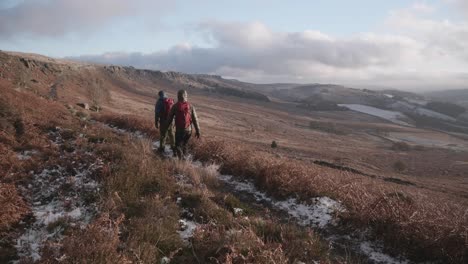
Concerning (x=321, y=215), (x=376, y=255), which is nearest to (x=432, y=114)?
(x=321, y=215)

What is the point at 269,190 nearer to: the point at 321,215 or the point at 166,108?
the point at 321,215

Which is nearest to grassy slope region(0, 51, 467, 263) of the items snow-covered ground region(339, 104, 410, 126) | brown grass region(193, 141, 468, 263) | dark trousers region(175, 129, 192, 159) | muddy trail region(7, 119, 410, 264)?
brown grass region(193, 141, 468, 263)

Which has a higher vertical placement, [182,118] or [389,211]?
[182,118]

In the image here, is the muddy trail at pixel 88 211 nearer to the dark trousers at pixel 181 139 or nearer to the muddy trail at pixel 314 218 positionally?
the muddy trail at pixel 314 218

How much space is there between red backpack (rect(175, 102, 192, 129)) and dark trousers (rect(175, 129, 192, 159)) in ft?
0.50

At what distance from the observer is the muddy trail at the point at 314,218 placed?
5945 mm

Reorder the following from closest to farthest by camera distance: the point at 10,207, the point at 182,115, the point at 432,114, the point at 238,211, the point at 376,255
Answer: the point at 10,207, the point at 376,255, the point at 238,211, the point at 182,115, the point at 432,114

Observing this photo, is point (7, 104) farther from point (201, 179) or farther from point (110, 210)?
point (110, 210)

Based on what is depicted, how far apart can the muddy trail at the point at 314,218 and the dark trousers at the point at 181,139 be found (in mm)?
1870

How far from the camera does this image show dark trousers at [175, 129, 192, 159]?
1084 centimetres

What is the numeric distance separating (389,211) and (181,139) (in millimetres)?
6224

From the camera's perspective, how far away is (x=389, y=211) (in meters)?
6.65

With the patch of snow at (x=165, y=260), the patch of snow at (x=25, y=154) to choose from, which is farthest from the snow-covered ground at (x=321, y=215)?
the patch of snow at (x=25, y=154)

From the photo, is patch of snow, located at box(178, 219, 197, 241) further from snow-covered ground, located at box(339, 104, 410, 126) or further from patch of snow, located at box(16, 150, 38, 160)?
snow-covered ground, located at box(339, 104, 410, 126)
